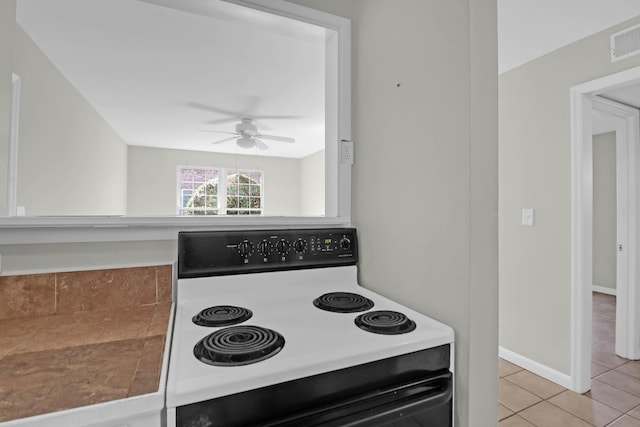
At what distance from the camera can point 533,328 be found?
2445mm

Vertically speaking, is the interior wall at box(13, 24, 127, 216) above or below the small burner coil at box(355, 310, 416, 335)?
above

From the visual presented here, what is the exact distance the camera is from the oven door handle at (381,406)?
640 millimetres

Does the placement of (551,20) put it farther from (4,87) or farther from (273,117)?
(273,117)

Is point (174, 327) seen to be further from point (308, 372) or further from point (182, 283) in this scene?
point (308, 372)

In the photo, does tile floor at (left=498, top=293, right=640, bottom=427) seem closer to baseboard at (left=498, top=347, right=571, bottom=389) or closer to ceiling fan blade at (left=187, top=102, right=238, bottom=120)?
baseboard at (left=498, top=347, right=571, bottom=389)

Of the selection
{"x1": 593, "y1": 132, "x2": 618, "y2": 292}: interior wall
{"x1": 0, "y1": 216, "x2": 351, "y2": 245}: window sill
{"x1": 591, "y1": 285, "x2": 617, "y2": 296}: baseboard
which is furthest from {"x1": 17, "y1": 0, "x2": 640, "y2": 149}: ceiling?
{"x1": 591, "y1": 285, "x2": 617, "y2": 296}: baseboard

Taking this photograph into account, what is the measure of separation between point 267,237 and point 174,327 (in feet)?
1.44

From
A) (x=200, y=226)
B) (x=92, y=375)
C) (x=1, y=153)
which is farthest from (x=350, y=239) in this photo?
(x=1, y=153)

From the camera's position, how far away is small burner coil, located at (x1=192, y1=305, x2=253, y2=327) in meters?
0.88

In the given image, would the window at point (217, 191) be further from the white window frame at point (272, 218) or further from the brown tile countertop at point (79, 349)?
the brown tile countertop at point (79, 349)

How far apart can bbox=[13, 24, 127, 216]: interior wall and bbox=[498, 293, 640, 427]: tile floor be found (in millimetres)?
3746

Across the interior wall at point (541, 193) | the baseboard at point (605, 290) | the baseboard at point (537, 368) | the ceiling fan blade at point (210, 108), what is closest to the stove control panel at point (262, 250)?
the interior wall at point (541, 193)

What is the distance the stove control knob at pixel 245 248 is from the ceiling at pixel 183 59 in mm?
887

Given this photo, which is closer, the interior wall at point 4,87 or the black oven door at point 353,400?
the black oven door at point 353,400
